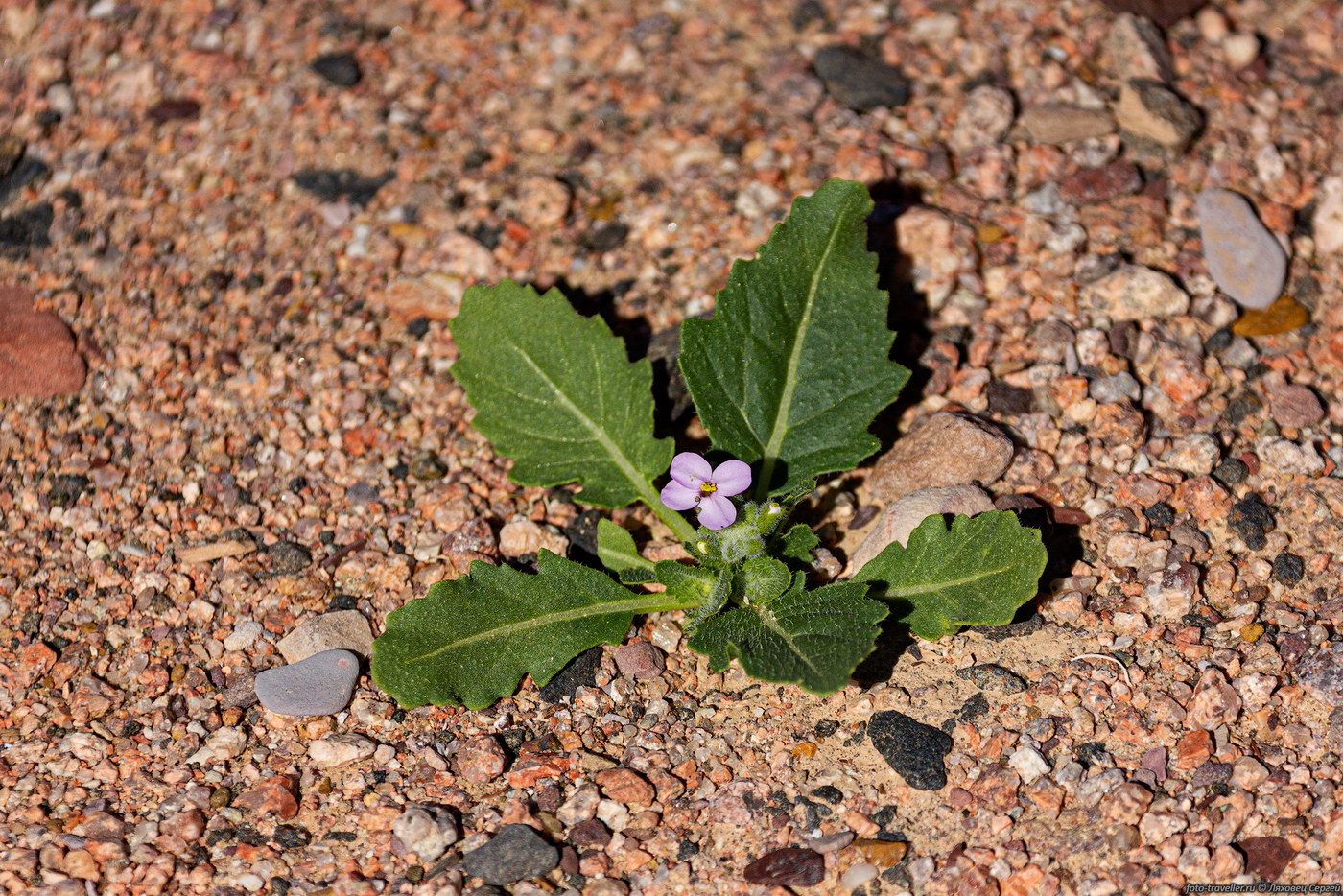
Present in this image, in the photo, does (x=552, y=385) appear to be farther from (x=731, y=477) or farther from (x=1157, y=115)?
(x=1157, y=115)

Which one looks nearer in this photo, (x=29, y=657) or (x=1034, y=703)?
(x=1034, y=703)

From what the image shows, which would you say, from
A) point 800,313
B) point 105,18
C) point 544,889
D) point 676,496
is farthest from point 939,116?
point 105,18

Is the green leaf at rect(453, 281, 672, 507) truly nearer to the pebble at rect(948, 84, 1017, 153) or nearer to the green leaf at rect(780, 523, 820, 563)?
the green leaf at rect(780, 523, 820, 563)

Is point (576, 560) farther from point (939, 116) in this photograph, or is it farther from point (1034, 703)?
point (939, 116)

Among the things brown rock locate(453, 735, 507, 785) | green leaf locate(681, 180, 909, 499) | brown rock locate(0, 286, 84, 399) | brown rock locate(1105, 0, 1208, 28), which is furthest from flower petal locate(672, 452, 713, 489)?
brown rock locate(1105, 0, 1208, 28)

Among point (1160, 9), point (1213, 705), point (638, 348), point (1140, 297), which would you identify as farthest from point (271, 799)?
point (1160, 9)

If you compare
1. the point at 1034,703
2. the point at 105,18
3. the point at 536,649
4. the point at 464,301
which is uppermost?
the point at 105,18

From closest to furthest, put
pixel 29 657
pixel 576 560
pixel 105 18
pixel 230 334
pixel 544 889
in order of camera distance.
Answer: pixel 544 889
pixel 29 657
pixel 576 560
pixel 230 334
pixel 105 18

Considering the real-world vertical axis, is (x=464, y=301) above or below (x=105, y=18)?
below
